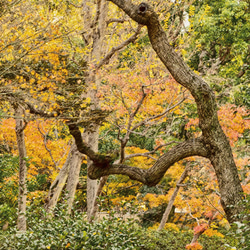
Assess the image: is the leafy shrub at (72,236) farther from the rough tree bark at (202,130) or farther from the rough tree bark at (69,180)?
the rough tree bark at (69,180)

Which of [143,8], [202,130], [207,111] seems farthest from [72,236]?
[143,8]

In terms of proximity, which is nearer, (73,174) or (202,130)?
(202,130)

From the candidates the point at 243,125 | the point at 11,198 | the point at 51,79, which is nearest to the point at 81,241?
Answer: the point at 51,79

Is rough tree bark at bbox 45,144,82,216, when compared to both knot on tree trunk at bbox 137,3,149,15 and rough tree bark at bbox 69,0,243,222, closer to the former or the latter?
rough tree bark at bbox 69,0,243,222

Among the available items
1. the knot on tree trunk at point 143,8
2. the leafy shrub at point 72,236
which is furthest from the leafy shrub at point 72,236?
the knot on tree trunk at point 143,8

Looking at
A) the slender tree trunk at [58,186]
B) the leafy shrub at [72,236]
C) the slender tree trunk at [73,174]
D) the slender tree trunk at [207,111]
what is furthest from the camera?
the slender tree trunk at [58,186]

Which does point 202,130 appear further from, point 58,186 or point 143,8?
point 58,186

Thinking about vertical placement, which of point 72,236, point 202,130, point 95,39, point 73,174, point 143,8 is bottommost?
point 72,236

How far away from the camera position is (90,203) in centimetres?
752

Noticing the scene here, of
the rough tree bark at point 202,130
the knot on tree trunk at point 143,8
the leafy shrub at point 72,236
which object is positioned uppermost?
the knot on tree trunk at point 143,8

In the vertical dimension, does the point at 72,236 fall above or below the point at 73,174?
below

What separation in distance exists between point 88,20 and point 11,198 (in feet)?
22.9

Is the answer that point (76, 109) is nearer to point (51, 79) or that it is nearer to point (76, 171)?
point (51, 79)

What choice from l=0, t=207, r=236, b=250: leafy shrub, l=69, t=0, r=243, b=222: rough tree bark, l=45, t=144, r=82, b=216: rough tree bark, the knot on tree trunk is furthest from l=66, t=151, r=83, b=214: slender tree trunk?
the knot on tree trunk
